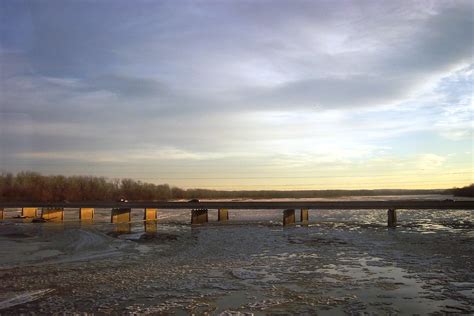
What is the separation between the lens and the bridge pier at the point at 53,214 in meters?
48.2

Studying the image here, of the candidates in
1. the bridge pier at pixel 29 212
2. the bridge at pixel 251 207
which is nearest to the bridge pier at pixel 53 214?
the bridge at pixel 251 207

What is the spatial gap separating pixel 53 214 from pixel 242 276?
135ft

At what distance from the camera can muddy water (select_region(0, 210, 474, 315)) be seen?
1051 centimetres

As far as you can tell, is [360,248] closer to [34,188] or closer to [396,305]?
[396,305]

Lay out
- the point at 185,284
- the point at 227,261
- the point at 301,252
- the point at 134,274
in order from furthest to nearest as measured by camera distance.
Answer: the point at 301,252 < the point at 227,261 < the point at 134,274 < the point at 185,284

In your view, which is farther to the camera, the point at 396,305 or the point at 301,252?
the point at 301,252

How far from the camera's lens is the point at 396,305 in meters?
10.4

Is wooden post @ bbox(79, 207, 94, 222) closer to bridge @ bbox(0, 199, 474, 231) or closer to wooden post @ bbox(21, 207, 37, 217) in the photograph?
bridge @ bbox(0, 199, 474, 231)

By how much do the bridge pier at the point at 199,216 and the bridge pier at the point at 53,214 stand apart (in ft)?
57.2

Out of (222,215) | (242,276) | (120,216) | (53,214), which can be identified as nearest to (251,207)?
(222,215)

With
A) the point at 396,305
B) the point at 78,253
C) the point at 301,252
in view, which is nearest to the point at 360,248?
the point at 301,252

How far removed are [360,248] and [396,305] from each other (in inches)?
438

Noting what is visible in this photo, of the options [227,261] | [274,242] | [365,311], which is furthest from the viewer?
[274,242]

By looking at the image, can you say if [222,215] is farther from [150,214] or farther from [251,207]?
[150,214]
